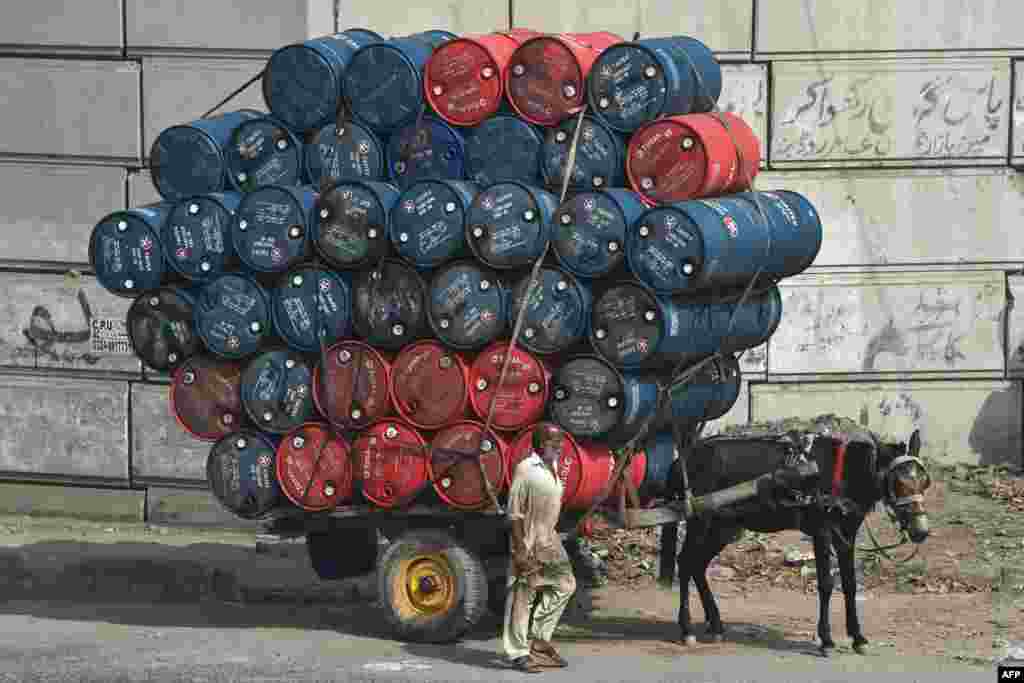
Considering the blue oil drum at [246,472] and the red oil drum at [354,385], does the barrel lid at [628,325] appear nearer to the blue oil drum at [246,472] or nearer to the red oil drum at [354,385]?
the red oil drum at [354,385]

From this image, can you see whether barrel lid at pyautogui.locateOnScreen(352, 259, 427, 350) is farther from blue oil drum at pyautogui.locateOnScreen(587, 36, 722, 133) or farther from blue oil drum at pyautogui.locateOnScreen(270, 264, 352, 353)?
blue oil drum at pyautogui.locateOnScreen(587, 36, 722, 133)

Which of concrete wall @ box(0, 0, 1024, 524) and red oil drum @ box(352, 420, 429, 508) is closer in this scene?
red oil drum @ box(352, 420, 429, 508)

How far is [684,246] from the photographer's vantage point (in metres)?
10.2

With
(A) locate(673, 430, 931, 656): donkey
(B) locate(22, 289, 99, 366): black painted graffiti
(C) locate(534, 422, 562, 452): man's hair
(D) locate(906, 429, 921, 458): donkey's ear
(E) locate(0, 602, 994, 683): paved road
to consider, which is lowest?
(E) locate(0, 602, 994, 683): paved road

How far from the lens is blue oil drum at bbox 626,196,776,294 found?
33.5ft

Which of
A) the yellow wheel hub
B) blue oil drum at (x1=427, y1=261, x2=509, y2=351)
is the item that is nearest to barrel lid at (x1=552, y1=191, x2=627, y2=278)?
blue oil drum at (x1=427, y1=261, x2=509, y2=351)

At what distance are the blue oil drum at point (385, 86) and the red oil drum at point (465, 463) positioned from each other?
1.83 metres

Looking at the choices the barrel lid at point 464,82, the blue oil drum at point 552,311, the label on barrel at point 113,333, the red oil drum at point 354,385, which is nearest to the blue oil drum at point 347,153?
the barrel lid at point 464,82

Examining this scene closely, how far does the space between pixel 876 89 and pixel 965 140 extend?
2.58ft

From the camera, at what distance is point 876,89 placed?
572 inches

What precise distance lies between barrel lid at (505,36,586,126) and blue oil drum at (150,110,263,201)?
68.1 inches

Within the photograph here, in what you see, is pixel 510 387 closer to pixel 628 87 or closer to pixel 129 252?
pixel 628 87

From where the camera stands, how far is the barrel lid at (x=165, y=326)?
36.6 ft

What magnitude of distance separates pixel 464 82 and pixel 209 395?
234 centimetres
